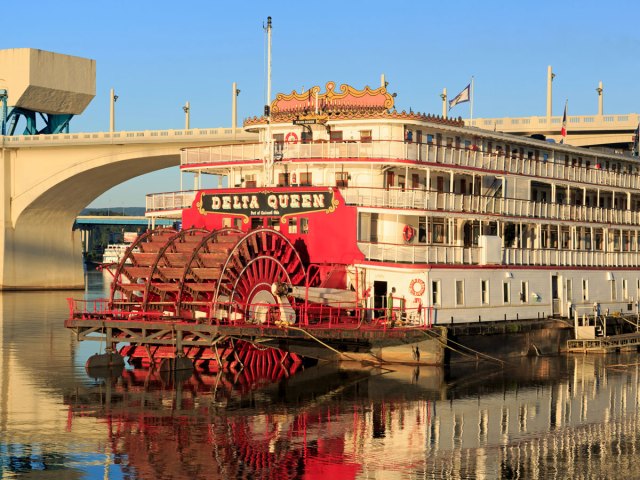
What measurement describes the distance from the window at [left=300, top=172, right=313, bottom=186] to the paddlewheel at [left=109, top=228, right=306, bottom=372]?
9.34ft

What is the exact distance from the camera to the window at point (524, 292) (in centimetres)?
3816

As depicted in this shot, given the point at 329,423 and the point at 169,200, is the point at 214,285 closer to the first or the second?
the point at 169,200

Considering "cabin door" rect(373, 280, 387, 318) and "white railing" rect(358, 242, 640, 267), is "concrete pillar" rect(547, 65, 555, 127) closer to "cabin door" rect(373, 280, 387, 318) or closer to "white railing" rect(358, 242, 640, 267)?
"white railing" rect(358, 242, 640, 267)

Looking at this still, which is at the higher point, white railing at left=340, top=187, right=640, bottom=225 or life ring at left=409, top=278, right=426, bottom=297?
white railing at left=340, top=187, right=640, bottom=225

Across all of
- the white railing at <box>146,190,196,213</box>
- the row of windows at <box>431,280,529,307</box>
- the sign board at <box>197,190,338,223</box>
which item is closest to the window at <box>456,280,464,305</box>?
the row of windows at <box>431,280,529,307</box>

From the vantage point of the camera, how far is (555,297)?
4022 centimetres

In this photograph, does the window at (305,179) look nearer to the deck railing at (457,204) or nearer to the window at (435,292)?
the deck railing at (457,204)

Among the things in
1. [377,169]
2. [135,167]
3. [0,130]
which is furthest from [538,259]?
[0,130]

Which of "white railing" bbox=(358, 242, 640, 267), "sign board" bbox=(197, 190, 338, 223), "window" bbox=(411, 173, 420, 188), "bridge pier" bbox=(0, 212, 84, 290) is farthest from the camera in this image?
"bridge pier" bbox=(0, 212, 84, 290)

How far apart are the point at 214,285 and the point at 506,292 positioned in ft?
34.0

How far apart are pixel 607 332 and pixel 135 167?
42.3 metres

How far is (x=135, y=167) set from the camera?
248ft

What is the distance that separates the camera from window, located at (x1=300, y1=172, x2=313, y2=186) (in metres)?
37.4

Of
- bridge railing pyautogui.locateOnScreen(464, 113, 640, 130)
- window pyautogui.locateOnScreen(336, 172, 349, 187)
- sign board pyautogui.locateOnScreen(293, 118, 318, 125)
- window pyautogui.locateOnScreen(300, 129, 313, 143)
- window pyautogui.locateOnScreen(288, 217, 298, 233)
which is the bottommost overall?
window pyautogui.locateOnScreen(288, 217, 298, 233)
